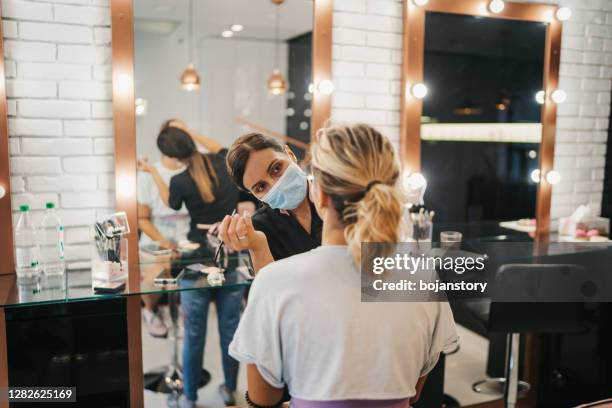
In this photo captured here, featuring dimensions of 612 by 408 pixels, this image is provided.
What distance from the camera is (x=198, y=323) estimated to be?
2807 millimetres

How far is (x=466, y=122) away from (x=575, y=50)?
761 millimetres

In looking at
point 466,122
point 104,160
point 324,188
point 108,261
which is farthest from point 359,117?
point 324,188

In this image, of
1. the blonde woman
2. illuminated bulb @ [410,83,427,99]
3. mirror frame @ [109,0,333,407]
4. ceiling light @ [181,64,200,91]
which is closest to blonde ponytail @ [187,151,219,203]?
mirror frame @ [109,0,333,407]

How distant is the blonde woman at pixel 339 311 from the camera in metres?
1.06

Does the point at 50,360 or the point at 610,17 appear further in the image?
the point at 610,17

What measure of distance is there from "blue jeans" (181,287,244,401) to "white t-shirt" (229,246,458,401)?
1.69 metres

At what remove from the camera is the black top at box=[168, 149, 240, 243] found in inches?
93.7

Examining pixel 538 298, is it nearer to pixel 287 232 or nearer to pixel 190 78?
pixel 287 232

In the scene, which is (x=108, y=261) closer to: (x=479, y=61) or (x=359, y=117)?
(x=359, y=117)

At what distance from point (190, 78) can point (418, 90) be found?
1222 millimetres

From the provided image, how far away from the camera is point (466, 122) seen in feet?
9.73

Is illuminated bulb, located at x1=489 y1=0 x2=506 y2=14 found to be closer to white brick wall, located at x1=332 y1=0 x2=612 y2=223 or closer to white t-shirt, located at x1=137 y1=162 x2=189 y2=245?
white brick wall, located at x1=332 y1=0 x2=612 y2=223

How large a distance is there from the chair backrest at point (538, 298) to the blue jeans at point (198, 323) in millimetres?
1216

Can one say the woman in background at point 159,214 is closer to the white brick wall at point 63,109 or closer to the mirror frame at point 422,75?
the white brick wall at point 63,109
